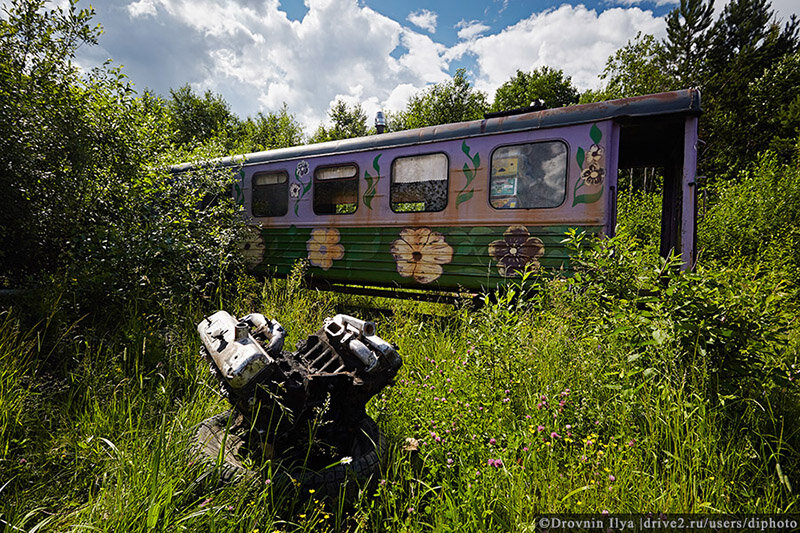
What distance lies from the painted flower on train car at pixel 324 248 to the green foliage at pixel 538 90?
83.7 feet

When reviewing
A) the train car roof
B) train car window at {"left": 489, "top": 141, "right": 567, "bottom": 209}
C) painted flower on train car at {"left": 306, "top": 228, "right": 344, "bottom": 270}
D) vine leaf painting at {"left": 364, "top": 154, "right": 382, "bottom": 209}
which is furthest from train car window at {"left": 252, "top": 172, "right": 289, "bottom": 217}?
train car window at {"left": 489, "top": 141, "right": 567, "bottom": 209}

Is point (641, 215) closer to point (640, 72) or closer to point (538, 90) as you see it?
point (640, 72)

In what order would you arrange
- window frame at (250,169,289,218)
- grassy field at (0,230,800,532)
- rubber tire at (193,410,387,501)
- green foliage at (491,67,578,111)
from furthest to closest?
green foliage at (491,67,578,111)
window frame at (250,169,289,218)
rubber tire at (193,410,387,501)
grassy field at (0,230,800,532)

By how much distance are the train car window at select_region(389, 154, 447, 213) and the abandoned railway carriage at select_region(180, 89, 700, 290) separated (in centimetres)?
2

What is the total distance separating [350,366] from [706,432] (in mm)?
1770

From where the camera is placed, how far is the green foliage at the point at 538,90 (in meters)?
27.7

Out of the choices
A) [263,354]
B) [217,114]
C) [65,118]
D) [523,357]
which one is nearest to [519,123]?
[523,357]

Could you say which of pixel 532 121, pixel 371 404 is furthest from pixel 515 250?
pixel 371 404

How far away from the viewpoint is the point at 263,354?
157 centimetres

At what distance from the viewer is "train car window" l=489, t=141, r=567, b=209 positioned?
177 inches

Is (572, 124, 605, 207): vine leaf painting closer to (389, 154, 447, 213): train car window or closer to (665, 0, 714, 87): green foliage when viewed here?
(389, 154, 447, 213): train car window

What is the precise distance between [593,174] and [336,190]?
12.7 ft

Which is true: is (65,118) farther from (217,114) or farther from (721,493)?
(217,114)

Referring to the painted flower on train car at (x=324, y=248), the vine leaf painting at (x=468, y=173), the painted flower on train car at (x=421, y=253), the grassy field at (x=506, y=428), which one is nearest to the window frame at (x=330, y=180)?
the painted flower on train car at (x=324, y=248)
